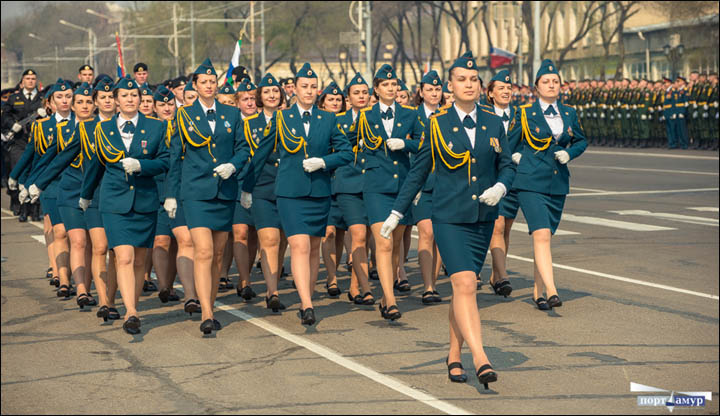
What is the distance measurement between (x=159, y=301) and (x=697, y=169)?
18.4 metres

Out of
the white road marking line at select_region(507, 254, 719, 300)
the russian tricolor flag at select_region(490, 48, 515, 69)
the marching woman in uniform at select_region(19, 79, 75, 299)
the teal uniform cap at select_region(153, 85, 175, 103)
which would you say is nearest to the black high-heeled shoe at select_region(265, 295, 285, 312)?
the marching woman in uniform at select_region(19, 79, 75, 299)

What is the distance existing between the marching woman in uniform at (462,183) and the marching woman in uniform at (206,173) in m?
2.29

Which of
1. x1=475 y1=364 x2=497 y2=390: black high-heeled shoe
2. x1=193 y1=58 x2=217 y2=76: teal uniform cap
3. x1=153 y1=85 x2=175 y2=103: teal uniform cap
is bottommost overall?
x1=475 y1=364 x2=497 y2=390: black high-heeled shoe

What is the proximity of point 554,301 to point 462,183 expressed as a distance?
2.84 metres

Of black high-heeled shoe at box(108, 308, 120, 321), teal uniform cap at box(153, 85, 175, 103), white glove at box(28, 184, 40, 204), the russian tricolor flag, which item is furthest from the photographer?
the russian tricolor flag

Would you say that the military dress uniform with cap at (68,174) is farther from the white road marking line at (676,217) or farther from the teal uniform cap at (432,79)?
the white road marking line at (676,217)

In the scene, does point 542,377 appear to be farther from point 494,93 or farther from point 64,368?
point 494,93

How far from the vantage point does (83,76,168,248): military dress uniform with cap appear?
10133mm

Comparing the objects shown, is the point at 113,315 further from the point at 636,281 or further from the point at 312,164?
the point at 636,281

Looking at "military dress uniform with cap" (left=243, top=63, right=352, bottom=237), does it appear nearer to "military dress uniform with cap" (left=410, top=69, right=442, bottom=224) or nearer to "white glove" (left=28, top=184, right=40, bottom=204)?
"military dress uniform with cap" (left=410, top=69, right=442, bottom=224)

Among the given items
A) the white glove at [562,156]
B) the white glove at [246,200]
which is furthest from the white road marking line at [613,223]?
the white glove at [246,200]

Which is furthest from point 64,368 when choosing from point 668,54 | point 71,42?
point 71,42

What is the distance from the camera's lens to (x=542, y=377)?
8031 millimetres

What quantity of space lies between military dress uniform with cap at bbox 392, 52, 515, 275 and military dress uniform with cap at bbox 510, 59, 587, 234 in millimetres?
2808
